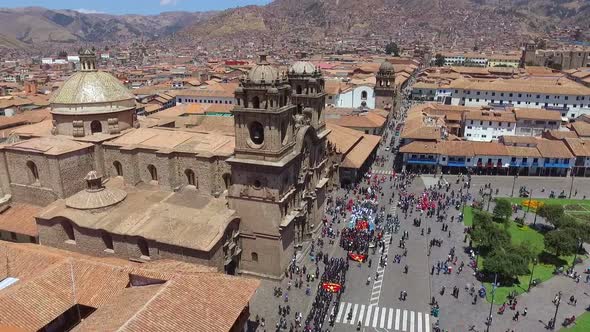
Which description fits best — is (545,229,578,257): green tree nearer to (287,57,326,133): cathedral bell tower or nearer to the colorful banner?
the colorful banner

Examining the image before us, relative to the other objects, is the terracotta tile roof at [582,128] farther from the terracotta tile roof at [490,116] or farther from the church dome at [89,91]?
the church dome at [89,91]

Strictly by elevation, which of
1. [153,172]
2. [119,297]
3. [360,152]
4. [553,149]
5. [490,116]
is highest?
[490,116]

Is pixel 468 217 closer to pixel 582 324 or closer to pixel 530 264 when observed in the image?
pixel 530 264

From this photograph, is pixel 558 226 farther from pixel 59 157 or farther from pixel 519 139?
pixel 59 157

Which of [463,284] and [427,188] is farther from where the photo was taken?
[427,188]

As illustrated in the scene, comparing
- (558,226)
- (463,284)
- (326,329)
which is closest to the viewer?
(326,329)

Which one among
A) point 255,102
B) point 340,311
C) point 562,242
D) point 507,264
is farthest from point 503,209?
point 255,102

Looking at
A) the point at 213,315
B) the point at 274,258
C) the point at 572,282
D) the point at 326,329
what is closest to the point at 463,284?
the point at 572,282
